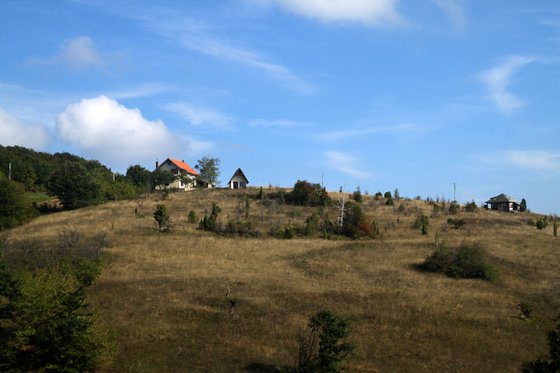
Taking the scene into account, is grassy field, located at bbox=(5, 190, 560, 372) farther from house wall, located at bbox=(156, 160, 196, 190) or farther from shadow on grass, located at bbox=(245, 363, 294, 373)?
house wall, located at bbox=(156, 160, 196, 190)

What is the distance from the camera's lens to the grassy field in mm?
27109

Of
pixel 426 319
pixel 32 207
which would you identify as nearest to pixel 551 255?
pixel 426 319

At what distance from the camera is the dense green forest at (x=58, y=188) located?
62188 mm

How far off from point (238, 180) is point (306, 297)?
59951 mm

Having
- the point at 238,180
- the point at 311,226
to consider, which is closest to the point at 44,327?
Answer: the point at 311,226

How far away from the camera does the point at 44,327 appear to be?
2584 cm

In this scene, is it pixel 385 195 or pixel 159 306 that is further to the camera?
pixel 385 195

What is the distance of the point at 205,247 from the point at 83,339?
24595 millimetres

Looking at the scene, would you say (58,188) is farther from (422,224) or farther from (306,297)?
(306,297)

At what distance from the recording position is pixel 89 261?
3972 cm

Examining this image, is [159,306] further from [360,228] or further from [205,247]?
[360,228]

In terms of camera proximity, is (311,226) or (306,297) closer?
(306,297)

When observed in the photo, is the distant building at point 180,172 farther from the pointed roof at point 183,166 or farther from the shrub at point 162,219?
the shrub at point 162,219

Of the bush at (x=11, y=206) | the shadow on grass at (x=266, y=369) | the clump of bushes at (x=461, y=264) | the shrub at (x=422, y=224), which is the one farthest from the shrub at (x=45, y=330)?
the shrub at (x=422, y=224)
